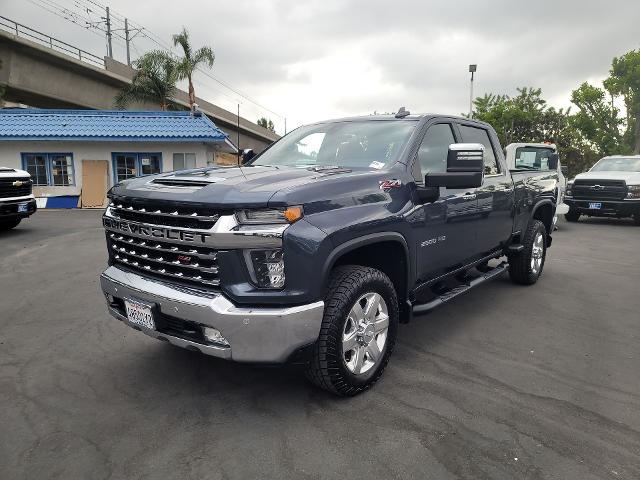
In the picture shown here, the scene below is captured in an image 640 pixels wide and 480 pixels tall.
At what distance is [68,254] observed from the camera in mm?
8359

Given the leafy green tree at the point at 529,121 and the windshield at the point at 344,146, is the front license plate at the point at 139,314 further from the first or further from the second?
the leafy green tree at the point at 529,121

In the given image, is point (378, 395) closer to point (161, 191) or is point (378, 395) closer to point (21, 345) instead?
point (161, 191)

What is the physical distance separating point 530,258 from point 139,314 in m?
4.68

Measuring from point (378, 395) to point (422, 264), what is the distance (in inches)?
41.4

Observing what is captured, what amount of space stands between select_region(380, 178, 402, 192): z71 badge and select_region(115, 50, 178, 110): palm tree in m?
27.1

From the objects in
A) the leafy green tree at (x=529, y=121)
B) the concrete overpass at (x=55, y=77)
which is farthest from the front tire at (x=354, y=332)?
the leafy green tree at (x=529, y=121)

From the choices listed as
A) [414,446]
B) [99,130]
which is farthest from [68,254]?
[99,130]

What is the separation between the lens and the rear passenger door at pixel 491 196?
450 centimetres

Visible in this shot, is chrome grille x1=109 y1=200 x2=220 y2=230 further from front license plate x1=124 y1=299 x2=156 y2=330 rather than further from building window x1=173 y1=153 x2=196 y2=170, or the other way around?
building window x1=173 y1=153 x2=196 y2=170

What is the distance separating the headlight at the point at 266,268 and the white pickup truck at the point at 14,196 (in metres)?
9.08

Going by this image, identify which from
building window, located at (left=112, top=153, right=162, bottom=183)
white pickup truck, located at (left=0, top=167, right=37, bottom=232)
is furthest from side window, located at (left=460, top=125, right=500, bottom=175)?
building window, located at (left=112, top=153, right=162, bottom=183)

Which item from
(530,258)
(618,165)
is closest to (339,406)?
(530,258)

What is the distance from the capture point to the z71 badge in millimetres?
3296

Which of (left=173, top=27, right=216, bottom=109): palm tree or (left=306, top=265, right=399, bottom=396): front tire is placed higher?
(left=173, top=27, right=216, bottom=109): palm tree
